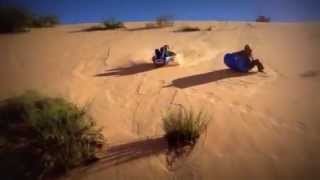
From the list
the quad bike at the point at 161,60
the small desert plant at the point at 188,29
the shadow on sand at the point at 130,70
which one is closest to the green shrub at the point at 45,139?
the shadow on sand at the point at 130,70

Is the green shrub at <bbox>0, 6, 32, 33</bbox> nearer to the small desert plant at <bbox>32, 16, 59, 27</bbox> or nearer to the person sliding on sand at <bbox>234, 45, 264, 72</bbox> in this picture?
the small desert plant at <bbox>32, 16, 59, 27</bbox>

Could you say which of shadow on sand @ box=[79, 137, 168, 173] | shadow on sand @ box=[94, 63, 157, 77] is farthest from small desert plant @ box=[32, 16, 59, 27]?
shadow on sand @ box=[79, 137, 168, 173]

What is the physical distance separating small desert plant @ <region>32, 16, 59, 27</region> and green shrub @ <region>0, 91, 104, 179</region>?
9.05 meters

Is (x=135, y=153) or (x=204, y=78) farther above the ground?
(x=204, y=78)

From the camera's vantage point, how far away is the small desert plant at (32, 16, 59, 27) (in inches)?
624

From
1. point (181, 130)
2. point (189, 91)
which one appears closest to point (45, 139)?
point (181, 130)

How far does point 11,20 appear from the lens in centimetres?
1402

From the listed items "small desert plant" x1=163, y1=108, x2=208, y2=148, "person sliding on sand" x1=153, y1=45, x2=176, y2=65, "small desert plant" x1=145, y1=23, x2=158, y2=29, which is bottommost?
"small desert plant" x1=163, y1=108, x2=208, y2=148

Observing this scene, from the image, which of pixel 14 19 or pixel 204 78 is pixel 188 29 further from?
pixel 204 78

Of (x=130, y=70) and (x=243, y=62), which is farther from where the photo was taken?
(x=130, y=70)

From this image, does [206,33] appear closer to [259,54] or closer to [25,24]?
[259,54]

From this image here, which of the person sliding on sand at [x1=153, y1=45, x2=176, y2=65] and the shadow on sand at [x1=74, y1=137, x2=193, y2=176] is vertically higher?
the person sliding on sand at [x1=153, y1=45, x2=176, y2=65]

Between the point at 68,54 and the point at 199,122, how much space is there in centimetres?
573

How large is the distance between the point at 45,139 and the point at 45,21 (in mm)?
10734
